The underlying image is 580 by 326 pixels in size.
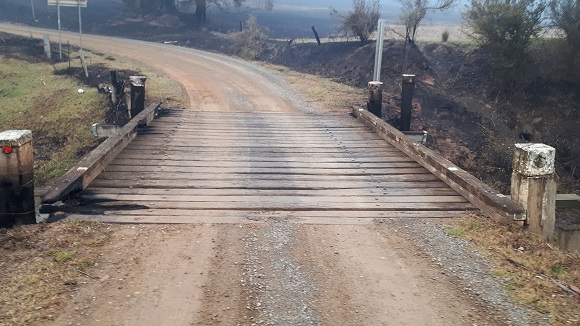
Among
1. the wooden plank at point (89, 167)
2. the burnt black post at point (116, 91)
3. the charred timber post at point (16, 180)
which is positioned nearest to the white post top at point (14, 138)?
the charred timber post at point (16, 180)

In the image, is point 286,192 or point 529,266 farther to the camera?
point 286,192

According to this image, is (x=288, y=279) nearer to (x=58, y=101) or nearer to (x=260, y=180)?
(x=260, y=180)

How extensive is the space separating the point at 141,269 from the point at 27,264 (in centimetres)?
109

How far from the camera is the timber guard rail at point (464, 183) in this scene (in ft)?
23.8

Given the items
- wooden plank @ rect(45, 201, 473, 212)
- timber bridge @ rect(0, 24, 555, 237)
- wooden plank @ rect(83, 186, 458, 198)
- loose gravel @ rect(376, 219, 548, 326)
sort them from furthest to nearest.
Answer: wooden plank @ rect(83, 186, 458, 198) < wooden plank @ rect(45, 201, 473, 212) < timber bridge @ rect(0, 24, 555, 237) < loose gravel @ rect(376, 219, 548, 326)

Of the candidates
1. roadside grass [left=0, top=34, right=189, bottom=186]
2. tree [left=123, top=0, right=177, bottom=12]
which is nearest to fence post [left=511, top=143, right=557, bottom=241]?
roadside grass [left=0, top=34, right=189, bottom=186]

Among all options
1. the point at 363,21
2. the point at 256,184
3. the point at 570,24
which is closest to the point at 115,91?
the point at 256,184

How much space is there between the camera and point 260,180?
9.06 meters

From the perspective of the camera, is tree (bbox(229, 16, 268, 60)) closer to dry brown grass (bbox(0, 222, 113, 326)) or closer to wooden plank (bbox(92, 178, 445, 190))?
wooden plank (bbox(92, 178, 445, 190))

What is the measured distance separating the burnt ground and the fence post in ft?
31.7

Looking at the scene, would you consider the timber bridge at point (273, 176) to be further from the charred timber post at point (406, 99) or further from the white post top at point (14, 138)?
the charred timber post at point (406, 99)

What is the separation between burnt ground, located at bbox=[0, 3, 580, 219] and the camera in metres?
18.9

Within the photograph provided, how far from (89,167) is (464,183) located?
17.3ft

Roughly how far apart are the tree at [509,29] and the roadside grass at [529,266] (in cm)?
1990
